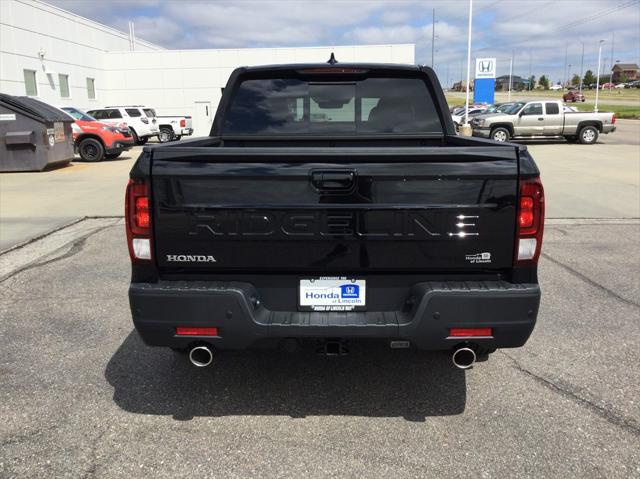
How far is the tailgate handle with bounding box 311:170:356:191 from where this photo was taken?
284 centimetres

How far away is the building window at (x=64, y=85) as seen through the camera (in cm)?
3033

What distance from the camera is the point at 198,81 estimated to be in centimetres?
3506

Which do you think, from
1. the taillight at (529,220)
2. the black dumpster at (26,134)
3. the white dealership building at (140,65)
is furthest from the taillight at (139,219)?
the white dealership building at (140,65)

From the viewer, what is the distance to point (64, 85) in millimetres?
30797

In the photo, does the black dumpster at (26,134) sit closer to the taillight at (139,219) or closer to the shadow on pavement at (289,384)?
the shadow on pavement at (289,384)

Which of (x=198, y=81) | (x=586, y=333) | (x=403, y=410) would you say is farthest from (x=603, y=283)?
(x=198, y=81)

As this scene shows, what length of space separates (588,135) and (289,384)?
82.9 feet

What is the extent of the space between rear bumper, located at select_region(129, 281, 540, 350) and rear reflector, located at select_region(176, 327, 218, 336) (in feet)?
0.09

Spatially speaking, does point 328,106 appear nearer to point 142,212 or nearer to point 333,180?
point 333,180

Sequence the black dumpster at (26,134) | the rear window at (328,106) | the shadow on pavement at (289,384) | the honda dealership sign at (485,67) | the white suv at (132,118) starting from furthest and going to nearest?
the honda dealership sign at (485,67), the white suv at (132,118), the black dumpster at (26,134), the rear window at (328,106), the shadow on pavement at (289,384)

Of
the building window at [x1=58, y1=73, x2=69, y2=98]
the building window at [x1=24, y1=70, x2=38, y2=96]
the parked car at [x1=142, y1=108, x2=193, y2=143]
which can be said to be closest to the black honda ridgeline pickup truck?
the parked car at [x1=142, y1=108, x2=193, y2=143]

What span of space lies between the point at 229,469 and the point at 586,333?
3.16 meters

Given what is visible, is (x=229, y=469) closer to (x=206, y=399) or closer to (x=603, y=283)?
(x=206, y=399)

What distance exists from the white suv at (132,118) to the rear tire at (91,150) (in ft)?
16.2
